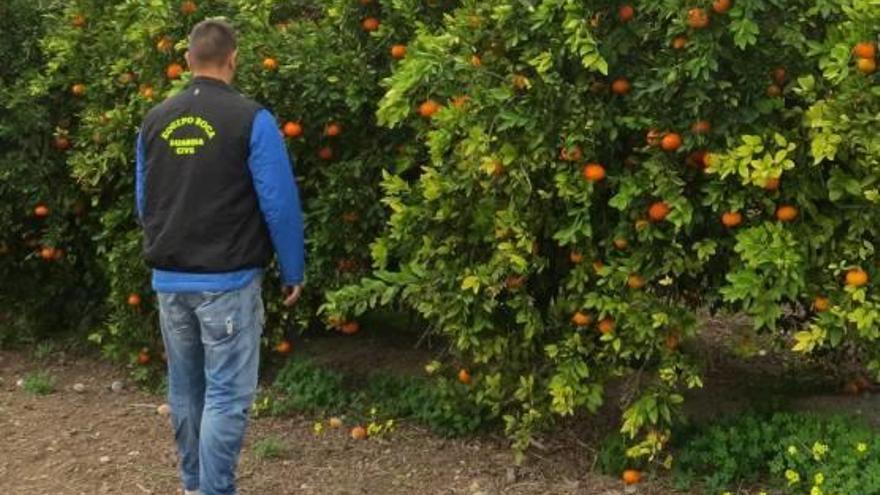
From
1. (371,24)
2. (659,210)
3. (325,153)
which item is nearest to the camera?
(659,210)

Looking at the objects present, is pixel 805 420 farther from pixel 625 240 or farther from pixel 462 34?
pixel 462 34

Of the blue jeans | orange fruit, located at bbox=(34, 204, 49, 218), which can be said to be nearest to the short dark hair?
the blue jeans

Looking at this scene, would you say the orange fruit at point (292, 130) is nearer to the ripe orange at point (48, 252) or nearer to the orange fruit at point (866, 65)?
the ripe orange at point (48, 252)

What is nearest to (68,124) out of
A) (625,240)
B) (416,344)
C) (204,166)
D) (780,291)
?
(416,344)

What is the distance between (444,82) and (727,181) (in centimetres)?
115

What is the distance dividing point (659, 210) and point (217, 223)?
161cm

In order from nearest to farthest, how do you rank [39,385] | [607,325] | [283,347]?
[607,325] → [283,347] → [39,385]

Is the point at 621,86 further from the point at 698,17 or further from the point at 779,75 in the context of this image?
the point at 779,75

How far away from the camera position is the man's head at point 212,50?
13.5ft

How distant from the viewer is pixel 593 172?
425cm

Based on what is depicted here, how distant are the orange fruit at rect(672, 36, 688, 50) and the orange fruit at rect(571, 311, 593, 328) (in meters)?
1.13

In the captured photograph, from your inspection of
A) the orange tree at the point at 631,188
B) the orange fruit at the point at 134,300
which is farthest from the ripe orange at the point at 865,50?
the orange fruit at the point at 134,300

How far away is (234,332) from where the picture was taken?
13.6 feet

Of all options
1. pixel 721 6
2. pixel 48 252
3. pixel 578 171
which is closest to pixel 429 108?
pixel 578 171
